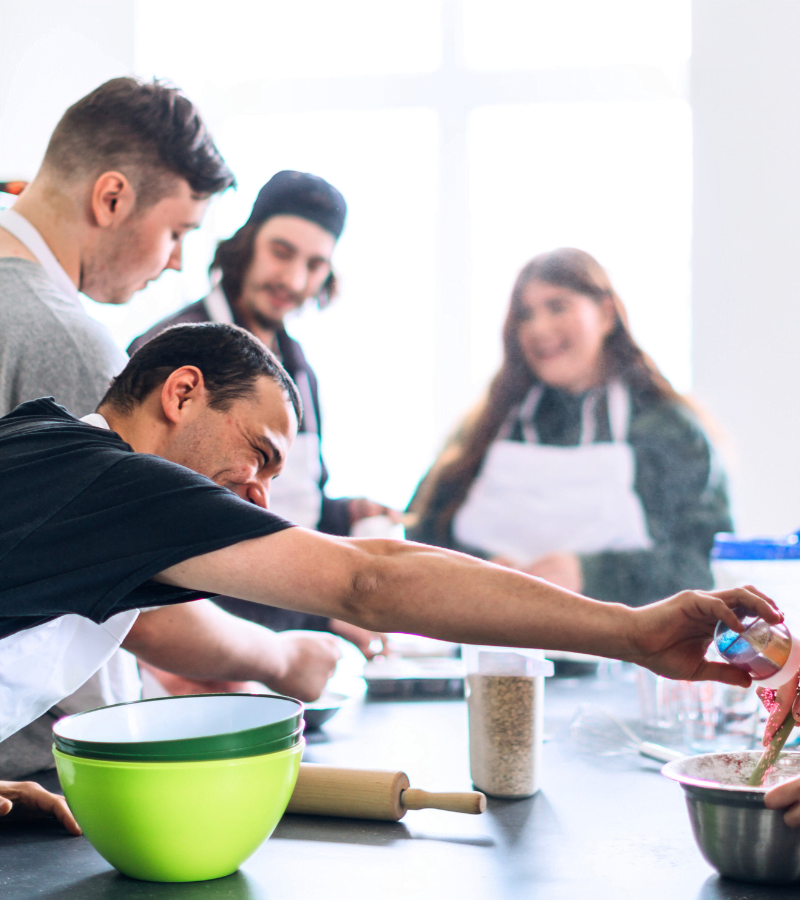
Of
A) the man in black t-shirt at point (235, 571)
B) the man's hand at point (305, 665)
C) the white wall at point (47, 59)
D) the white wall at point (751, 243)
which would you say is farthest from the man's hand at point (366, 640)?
the white wall at point (47, 59)

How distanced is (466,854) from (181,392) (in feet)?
1.59

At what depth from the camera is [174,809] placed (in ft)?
2.03

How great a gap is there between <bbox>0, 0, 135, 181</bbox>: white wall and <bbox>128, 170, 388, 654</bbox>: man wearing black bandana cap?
89 cm

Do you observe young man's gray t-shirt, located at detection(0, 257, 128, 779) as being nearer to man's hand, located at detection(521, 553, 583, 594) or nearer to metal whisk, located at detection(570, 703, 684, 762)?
metal whisk, located at detection(570, 703, 684, 762)

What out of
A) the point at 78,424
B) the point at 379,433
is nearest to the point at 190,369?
the point at 78,424

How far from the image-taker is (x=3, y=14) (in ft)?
8.72

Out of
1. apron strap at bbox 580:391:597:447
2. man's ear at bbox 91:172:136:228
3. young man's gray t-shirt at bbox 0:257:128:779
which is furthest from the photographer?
apron strap at bbox 580:391:597:447

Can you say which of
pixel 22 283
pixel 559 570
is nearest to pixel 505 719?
pixel 22 283

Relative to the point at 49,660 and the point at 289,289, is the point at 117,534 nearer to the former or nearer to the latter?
the point at 49,660

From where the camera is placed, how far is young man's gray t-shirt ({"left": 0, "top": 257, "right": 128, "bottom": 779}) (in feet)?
3.28

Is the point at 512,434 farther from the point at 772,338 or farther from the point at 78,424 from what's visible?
the point at 78,424

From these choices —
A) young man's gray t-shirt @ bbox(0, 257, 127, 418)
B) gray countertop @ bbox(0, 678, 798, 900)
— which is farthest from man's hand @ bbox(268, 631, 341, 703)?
young man's gray t-shirt @ bbox(0, 257, 127, 418)

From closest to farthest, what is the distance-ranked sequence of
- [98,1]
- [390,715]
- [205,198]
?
1. [390,715]
2. [205,198]
3. [98,1]

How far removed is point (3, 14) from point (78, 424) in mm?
2490
